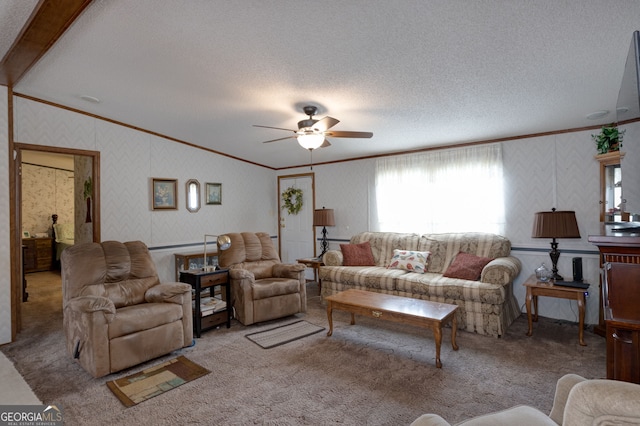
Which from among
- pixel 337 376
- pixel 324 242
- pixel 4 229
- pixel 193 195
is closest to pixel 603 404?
pixel 337 376

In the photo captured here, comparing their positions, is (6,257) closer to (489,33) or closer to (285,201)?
(285,201)

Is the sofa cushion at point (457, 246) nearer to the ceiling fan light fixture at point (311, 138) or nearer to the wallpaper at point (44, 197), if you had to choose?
the ceiling fan light fixture at point (311, 138)

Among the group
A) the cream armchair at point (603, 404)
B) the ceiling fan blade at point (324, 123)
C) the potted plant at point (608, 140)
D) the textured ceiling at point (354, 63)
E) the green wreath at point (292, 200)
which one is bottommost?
the cream armchair at point (603, 404)

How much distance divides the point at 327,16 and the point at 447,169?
327 cm

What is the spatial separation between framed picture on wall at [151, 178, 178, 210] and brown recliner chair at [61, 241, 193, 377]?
5.15 ft

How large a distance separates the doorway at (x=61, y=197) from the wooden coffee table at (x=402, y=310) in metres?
3.39

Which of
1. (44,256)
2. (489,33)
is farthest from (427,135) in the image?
(44,256)

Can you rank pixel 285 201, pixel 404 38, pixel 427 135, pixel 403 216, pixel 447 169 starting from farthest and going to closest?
1. pixel 285 201
2. pixel 403 216
3. pixel 447 169
4. pixel 427 135
5. pixel 404 38

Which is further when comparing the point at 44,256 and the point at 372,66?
the point at 44,256

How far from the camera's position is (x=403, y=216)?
5.24 m

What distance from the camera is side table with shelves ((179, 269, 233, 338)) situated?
11.8 feet

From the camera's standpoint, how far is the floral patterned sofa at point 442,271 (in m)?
3.59

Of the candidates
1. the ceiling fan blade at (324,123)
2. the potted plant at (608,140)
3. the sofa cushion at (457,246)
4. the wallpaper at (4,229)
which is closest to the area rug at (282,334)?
the sofa cushion at (457,246)

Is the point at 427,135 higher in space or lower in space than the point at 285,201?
→ higher
